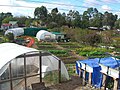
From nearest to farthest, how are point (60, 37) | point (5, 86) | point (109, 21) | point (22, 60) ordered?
1. point (5, 86)
2. point (22, 60)
3. point (60, 37)
4. point (109, 21)

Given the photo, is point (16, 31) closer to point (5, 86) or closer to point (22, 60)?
point (22, 60)

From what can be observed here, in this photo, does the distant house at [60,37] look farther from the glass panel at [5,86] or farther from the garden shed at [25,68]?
the glass panel at [5,86]

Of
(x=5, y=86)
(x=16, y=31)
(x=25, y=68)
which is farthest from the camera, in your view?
(x=16, y=31)

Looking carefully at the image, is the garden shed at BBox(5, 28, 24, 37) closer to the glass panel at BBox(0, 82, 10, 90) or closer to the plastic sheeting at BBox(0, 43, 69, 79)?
the plastic sheeting at BBox(0, 43, 69, 79)

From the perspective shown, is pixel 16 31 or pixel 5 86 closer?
pixel 5 86

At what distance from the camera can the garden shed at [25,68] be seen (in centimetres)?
848

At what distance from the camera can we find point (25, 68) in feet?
29.8

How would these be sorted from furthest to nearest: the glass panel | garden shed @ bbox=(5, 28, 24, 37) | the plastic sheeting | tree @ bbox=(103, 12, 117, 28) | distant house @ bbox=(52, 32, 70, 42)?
tree @ bbox=(103, 12, 117, 28) → garden shed @ bbox=(5, 28, 24, 37) → distant house @ bbox=(52, 32, 70, 42) → the plastic sheeting → the glass panel

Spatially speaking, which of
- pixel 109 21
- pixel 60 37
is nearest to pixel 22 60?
pixel 60 37

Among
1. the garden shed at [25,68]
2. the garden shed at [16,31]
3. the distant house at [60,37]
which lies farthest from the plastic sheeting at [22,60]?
the garden shed at [16,31]

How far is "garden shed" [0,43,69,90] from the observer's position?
848 centimetres

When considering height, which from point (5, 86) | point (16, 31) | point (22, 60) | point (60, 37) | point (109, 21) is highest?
point (109, 21)

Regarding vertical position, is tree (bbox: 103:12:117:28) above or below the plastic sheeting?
above

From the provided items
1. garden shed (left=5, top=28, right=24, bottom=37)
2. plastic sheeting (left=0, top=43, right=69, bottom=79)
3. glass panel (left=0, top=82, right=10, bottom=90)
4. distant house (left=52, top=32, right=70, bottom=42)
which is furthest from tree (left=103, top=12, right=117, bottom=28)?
glass panel (left=0, top=82, right=10, bottom=90)
